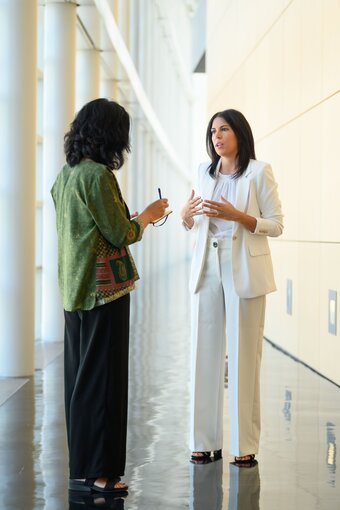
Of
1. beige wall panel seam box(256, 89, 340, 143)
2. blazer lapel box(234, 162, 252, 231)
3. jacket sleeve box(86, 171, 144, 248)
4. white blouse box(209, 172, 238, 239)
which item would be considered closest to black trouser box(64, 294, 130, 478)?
jacket sleeve box(86, 171, 144, 248)

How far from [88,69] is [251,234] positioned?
8.78 meters

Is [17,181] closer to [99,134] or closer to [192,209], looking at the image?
[192,209]

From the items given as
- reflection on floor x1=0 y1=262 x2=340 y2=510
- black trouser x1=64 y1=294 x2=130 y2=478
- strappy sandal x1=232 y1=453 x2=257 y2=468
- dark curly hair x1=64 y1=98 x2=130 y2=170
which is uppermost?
dark curly hair x1=64 y1=98 x2=130 y2=170

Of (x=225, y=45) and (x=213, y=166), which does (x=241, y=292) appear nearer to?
(x=213, y=166)

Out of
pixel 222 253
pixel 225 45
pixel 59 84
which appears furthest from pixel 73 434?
pixel 225 45

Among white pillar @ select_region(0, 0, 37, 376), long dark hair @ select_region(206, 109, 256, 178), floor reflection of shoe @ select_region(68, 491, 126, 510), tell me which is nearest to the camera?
floor reflection of shoe @ select_region(68, 491, 126, 510)

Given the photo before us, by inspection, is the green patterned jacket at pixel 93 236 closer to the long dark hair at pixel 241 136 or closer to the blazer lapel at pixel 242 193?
the blazer lapel at pixel 242 193

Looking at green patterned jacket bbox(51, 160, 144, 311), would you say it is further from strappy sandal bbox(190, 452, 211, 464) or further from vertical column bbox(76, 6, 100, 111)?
vertical column bbox(76, 6, 100, 111)

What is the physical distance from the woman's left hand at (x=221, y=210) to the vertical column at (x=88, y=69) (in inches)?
295

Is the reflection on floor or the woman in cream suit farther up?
the woman in cream suit

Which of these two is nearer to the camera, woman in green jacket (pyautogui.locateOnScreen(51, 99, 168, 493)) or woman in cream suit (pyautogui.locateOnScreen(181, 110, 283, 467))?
woman in green jacket (pyautogui.locateOnScreen(51, 99, 168, 493))

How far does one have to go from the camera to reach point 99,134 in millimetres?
4305

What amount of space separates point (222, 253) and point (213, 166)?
525mm

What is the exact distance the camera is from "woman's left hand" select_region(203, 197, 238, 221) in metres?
4.86
